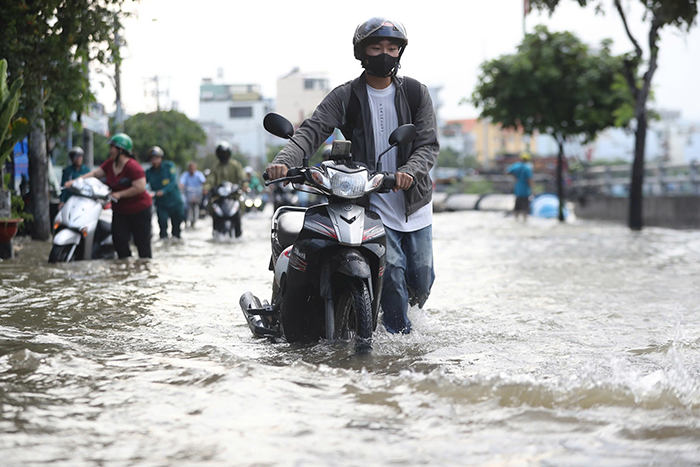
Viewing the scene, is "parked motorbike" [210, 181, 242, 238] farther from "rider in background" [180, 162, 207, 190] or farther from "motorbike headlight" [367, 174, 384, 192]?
"motorbike headlight" [367, 174, 384, 192]

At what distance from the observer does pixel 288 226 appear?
508 cm

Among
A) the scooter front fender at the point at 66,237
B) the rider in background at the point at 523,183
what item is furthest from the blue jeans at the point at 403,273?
the rider in background at the point at 523,183

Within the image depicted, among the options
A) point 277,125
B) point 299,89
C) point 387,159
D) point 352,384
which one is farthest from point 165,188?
point 299,89

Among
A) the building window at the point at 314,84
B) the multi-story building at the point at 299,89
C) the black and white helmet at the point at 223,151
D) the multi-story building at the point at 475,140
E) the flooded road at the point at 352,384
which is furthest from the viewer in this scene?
the multi-story building at the point at 475,140

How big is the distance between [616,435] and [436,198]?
1250 inches

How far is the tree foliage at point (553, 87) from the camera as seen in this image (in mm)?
22469

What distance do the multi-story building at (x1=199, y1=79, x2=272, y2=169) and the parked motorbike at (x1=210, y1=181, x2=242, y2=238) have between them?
105 metres

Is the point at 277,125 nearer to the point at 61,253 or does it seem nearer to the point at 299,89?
the point at 61,253

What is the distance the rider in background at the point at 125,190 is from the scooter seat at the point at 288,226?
5.01 metres

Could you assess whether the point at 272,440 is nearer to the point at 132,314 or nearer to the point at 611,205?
the point at 132,314

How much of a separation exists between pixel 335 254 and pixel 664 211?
17.2 metres

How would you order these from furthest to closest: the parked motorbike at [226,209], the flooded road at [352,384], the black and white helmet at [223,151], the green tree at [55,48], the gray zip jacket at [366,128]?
1. the black and white helmet at [223,151]
2. the parked motorbike at [226,209]
3. the green tree at [55,48]
4. the gray zip jacket at [366,128]
5. the flooded road at [352,384]

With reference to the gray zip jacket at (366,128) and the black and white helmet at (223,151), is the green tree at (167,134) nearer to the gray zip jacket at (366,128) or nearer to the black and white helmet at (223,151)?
the black and white helmet at (223,151)

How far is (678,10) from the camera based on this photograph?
1545cm
